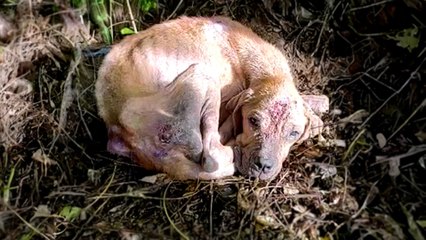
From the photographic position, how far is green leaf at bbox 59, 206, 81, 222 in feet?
16.7

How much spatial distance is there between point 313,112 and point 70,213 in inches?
73.2

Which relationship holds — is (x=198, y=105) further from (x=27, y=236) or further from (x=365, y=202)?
(x=27, y=236)

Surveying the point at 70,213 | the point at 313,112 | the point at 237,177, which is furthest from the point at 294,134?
the point at 70,213

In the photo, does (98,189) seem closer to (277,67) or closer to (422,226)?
(277,67)

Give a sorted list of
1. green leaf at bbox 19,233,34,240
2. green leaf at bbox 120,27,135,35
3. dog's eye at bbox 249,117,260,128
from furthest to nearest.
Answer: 1. green leaf at bbox 120,27,135,35
2. dog's eye at bbox 249,117,260,128
3. green leaf at bbox 19,233,34,240

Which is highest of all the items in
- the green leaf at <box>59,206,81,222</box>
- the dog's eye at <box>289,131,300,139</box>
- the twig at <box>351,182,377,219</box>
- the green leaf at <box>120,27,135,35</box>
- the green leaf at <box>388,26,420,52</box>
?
the green leaf at <box>388,26,420,52</box>

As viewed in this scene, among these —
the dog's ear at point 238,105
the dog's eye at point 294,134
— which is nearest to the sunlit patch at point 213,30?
the dog's ear at point 238,105

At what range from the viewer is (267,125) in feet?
17.3

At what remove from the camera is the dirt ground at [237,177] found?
505 centimetres

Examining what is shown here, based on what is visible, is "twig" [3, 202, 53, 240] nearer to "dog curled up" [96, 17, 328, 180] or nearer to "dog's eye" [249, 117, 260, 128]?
"dog curled up" [96, 17, 328, 180]

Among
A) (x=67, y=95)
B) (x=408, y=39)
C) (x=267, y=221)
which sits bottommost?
(x=267, y=221)

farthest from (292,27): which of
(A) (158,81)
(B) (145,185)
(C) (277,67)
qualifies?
(B) (145,185)

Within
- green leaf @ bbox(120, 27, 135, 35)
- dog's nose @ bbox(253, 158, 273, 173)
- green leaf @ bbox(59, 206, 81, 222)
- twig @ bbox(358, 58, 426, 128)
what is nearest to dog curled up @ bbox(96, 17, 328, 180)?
dog's nose @ bbox(253, 158, 273, 173)

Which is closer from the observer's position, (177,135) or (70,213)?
(70,213)
